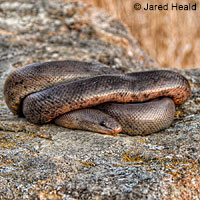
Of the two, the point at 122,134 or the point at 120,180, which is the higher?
the point at 120,180

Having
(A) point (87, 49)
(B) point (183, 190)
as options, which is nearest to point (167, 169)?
(B) point (183, 190)

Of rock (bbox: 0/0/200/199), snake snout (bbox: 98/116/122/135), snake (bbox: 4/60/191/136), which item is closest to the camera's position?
rock (bbox: 0/0/200/199)

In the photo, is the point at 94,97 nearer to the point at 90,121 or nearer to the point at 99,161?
the point at 90,121

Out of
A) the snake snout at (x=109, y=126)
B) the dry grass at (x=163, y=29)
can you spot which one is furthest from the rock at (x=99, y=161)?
the dry grass at (x=163, y=29)

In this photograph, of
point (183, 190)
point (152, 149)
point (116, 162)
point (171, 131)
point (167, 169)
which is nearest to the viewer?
point (183, 190)

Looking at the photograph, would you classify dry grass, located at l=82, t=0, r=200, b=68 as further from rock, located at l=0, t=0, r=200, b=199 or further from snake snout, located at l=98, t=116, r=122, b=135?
snake snout, located at l=98, t=116, r=122, b=135

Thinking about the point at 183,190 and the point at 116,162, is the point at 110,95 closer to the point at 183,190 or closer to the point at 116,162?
the point at 116,162

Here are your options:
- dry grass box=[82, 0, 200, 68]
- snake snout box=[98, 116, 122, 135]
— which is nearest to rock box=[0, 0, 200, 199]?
snake snout box=[98, 116, 122, 135]
